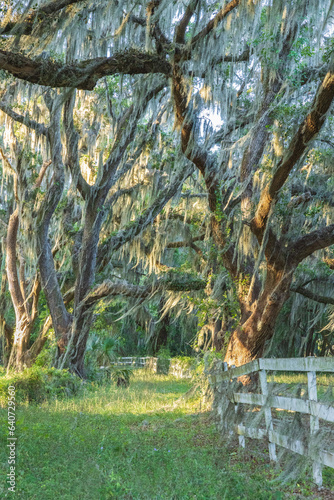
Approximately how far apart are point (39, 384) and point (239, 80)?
709cm

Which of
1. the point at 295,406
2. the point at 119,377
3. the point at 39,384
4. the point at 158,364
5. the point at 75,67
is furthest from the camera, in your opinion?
the point at 158,364

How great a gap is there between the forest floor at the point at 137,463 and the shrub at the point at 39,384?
178 cm

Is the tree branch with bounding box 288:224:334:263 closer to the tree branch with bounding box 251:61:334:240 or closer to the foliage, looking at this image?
the tree branch with bounding box 251:61:334:240

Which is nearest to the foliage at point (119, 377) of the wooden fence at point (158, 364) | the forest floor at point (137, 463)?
the wooden fence at point (158, 364)

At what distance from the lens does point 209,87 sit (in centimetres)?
719

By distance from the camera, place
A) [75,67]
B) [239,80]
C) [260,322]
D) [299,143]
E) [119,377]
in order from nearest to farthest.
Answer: [75,67] → [299,143] → [260,322] → [239,80] → [119,377]

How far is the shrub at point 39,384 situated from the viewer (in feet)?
27.8

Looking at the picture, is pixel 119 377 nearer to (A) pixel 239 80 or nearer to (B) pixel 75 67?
(A) pixel 239 80

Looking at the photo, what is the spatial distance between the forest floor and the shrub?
5.85 ft

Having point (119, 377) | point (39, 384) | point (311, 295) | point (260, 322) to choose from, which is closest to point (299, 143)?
point (260, 322)

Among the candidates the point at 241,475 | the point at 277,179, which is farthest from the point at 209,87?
the point at 241,475

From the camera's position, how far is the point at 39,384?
9062 mm

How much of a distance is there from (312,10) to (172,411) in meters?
6.02

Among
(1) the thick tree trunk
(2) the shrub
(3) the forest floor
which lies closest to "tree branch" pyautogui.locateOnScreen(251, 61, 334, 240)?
(1) the thick tree trunk
